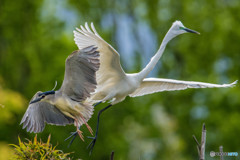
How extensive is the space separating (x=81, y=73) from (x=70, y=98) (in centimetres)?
51

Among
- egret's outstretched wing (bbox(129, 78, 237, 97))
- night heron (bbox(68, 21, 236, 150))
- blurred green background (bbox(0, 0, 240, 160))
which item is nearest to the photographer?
night heron (bbox(68, 21, 236, 150))

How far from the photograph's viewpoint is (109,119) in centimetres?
1844

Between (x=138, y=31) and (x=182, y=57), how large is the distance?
2.24m

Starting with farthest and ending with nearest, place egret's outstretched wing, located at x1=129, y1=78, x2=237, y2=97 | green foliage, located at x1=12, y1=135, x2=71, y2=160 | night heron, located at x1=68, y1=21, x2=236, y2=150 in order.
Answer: egret's outstretched wing, located at x1=129, y1=78, x2=237, y2=97, night heron, located at x1=68, y1=21, x2=236, y2=150, green foliage, located at x1=12, y1=135, x2=71, y2=160

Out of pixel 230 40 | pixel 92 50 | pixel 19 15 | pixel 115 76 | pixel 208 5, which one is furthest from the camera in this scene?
pixel 208 5

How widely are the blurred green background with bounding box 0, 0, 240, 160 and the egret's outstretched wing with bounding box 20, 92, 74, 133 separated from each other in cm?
1003

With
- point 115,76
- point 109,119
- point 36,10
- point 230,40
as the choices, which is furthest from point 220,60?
point 115,76

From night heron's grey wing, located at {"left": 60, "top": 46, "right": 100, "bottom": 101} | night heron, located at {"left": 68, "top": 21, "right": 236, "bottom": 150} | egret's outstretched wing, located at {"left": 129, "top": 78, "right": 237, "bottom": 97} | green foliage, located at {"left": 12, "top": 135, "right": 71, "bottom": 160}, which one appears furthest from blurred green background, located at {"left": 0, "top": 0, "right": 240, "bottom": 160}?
green foliage, located at {"left": 12, "top": 135, "right": 71, "bottom": 160}

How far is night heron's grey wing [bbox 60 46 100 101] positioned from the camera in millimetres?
5340

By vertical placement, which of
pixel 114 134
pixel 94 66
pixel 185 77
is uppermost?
pixel 94 66

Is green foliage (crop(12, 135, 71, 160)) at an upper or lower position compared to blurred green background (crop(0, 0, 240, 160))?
upper

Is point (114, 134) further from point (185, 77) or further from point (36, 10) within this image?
point (36, 10)

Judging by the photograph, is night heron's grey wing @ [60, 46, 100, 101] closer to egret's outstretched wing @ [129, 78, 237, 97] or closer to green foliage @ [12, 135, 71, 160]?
green foliage @ [12, 135, 71, 160]

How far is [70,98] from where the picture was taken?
5895 mm
